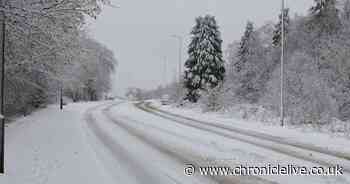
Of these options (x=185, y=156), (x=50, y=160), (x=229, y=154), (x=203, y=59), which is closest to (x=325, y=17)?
(x=203, y=59)

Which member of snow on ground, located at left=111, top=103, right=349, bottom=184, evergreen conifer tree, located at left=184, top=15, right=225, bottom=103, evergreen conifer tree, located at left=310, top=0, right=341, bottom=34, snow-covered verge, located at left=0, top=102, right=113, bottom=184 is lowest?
snow-covered verge, located at left=0, top=102, right=113, bottom=184

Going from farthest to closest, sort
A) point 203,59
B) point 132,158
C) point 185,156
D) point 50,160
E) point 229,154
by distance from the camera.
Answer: point 203,59 → point 229,154 → point 185,156 → point 132,158 → point 50,160

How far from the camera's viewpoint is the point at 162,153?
11.5m

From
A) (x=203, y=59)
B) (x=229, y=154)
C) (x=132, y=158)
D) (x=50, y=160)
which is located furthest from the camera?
(x=203, y=59)

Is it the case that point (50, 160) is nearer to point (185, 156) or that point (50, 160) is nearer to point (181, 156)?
point (181, 156)

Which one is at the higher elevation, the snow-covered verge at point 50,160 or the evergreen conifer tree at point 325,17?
the evergreen conifer tree at point 325,17

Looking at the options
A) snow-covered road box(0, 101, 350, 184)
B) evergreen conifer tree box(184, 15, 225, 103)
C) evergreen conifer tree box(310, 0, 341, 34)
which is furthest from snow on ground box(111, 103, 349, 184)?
evergreen conifer tree box(310, 0, 341, 34)

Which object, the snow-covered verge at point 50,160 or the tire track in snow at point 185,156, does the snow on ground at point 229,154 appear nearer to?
the tire track in snow at point 185,156

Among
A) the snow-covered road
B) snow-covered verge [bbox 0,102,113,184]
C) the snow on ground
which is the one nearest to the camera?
the snow on ground

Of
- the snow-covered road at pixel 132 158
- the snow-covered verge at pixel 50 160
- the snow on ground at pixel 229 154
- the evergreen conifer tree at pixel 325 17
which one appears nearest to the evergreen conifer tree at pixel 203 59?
the evergreen conifer tree at pixel 325 17

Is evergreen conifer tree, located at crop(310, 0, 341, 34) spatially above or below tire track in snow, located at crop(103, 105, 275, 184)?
above

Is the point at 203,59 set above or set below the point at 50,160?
above

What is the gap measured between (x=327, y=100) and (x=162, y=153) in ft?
47.6

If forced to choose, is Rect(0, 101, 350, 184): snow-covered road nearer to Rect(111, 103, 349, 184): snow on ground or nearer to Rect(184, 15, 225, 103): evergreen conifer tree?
Rect(111, 103, 349, 184): snow on ground
